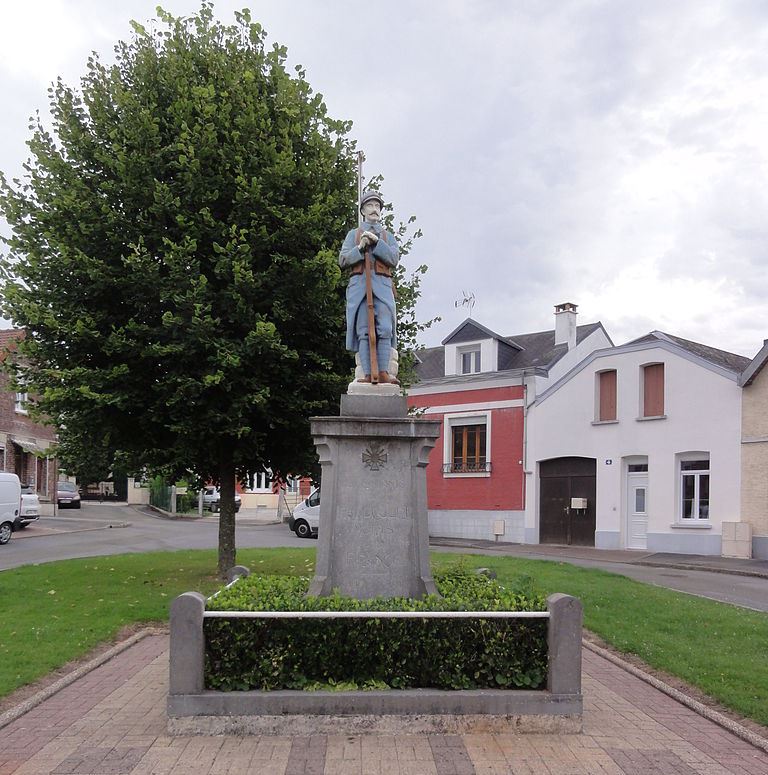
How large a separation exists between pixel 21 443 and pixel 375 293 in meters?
29.9

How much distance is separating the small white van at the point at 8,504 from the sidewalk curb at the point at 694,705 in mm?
19902

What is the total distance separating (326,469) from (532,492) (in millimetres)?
21402

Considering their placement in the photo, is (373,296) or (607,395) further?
(607,395)

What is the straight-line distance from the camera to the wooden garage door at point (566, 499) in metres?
26.4

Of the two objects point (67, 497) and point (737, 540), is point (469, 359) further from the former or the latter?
point (67, 497)

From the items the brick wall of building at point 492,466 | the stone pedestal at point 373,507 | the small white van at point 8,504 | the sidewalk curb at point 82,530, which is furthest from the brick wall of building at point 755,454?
the sidewalk curb at point 82,530

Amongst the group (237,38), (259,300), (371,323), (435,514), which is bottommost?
(435,514)

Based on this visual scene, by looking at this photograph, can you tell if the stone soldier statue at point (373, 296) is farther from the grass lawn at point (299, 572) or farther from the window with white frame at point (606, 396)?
the window with white frame at point (606, 396)

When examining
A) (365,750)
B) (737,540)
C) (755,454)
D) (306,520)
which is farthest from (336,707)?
(306,520)

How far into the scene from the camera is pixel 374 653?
591cm

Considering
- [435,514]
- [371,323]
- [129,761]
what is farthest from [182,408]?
[435,514]

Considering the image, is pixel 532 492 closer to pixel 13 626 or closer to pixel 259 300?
pixel 259 300

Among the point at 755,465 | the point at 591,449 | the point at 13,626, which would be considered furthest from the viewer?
the point at 591,449

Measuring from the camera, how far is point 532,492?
28.0m
